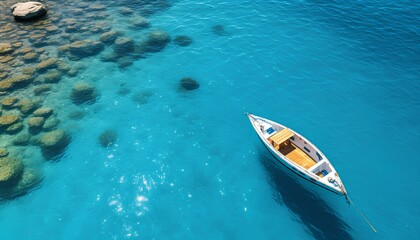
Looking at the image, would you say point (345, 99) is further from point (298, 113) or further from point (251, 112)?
point (251, 112)

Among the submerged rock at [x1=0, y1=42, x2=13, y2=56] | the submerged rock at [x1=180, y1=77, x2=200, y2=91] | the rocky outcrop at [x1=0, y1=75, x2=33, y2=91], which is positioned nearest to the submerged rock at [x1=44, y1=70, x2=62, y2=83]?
the rocky outcrop at [x1=0, y1=75, x2=33, y2=91]

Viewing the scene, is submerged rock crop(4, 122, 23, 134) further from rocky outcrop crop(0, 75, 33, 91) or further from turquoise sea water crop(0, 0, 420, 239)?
rocky outcrop crop(0, 75, 33, 91)

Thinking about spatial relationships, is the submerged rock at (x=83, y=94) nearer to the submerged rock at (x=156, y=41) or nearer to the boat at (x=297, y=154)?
the submerged rock at (x=156, y=41)

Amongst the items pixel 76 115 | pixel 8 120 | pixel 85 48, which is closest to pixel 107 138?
pixel 76 115

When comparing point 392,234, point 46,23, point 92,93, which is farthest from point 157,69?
point 392,234

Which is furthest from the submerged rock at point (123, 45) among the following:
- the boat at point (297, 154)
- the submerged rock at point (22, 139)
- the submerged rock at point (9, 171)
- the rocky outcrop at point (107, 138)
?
the boat at point (297, 154)

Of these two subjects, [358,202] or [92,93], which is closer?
[358,202]
